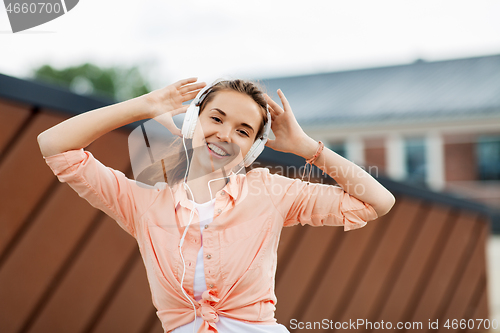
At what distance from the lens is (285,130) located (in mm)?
1421

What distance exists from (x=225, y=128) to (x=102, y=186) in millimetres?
385

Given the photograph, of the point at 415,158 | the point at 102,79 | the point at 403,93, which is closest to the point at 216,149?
the point at 415,158

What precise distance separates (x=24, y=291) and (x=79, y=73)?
3395cm

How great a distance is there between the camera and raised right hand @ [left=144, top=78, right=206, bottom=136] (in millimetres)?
1227

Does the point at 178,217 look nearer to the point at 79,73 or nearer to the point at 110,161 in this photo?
the point at 110,161

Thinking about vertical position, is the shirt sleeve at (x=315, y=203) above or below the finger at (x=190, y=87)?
below

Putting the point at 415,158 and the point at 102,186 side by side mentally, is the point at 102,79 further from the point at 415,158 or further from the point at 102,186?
the point at 102,186

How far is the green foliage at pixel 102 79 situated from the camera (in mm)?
32219

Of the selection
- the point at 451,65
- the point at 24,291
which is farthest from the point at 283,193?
the point at 451,65

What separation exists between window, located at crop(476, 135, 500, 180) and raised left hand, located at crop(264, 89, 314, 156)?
46.3 feet
